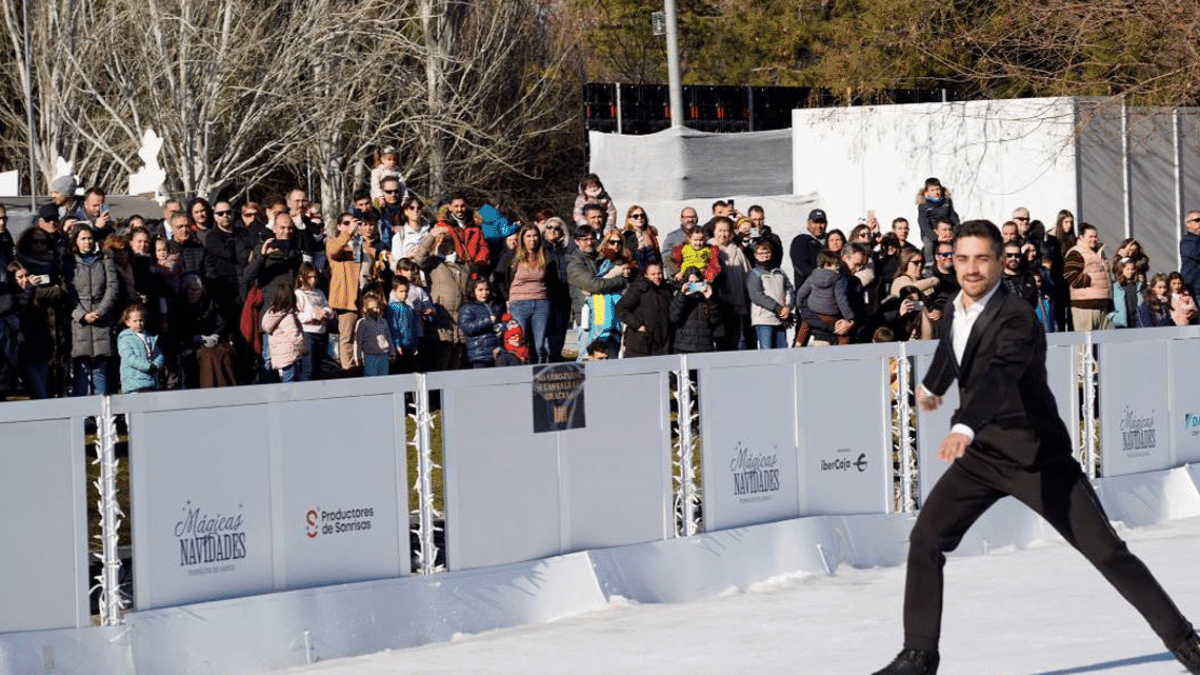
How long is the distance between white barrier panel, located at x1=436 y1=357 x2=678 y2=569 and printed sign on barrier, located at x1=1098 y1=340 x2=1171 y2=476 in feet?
12.7

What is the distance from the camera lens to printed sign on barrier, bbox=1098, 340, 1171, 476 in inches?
542

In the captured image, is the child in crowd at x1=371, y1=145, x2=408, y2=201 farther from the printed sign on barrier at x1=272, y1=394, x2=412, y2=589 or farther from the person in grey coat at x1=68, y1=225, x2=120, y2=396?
the printed sign on barrier at x1=272, y1=394, x2=412, y2=589

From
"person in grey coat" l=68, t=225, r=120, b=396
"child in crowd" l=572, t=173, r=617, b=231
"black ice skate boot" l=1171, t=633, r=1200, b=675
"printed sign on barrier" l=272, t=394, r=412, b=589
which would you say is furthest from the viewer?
"child in crowd" l=572, t=173, r=617, b=231

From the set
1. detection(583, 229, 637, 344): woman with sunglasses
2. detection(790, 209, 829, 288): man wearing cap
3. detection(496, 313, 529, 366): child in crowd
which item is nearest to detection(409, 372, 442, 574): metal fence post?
detection(496, 313, 529, 366): child in crowd

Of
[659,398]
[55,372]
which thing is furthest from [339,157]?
[659,398]

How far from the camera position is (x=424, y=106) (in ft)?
115

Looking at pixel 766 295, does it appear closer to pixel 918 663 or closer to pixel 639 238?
pixel 639 238

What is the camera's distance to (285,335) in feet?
49.7

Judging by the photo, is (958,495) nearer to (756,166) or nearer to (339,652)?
(339,652)

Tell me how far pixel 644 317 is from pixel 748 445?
5.21 m

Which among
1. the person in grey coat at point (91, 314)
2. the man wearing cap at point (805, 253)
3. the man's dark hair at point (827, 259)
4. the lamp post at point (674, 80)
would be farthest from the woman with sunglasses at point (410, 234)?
the lamp post at point (674, 80)

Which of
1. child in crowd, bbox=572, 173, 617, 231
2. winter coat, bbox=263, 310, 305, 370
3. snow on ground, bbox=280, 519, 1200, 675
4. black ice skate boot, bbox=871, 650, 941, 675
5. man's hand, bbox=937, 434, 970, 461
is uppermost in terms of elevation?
child in crowd, bbox=572, 173, 617, 231

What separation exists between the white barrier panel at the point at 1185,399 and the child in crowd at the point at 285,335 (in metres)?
6.04

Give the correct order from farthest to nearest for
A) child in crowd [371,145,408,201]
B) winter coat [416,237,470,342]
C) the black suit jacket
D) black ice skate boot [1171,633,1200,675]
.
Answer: child in crowd [371,145,408,201], winter coat [416,237,470,342], black ice skate boot [1171,633,1200,675], the black suit jacket
